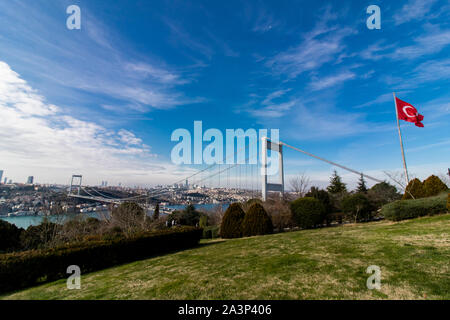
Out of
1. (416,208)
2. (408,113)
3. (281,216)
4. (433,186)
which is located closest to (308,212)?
(281,216)

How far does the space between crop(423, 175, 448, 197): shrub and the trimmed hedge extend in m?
14.3

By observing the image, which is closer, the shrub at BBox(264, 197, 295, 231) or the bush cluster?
the bush cluster

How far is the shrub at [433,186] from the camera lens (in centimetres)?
1118

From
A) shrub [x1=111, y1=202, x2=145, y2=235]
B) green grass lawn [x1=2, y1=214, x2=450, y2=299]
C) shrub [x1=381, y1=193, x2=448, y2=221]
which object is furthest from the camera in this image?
shrub [x1=111, y1=202, x2=145, y2=235]

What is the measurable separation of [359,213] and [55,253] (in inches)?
689

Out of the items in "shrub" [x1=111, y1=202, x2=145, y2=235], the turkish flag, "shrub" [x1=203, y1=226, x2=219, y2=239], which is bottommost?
"shrub" [x1=203, y1=226, x2=219, y2=239]

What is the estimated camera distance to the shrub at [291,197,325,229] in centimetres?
1261

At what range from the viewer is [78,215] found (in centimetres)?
1334

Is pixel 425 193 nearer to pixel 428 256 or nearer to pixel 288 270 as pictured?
pixel 428 256

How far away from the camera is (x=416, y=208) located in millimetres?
9336

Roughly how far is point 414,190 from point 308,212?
251 inches

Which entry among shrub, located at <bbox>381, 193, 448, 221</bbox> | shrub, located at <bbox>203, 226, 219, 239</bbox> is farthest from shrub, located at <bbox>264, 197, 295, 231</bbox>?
shrub, located at <bbox>381, 193, 448, 221</bbox>

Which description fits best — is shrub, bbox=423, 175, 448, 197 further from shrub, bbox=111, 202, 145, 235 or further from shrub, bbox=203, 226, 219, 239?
shrub, bbox=111, 202, 145, 235
